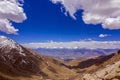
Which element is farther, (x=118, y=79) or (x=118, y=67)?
(x=118, y=67)

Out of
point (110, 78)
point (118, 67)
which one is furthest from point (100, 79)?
point (118, 67)

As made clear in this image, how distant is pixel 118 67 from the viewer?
333 ft

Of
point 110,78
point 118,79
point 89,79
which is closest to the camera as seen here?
point 118,79

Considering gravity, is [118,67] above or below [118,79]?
above

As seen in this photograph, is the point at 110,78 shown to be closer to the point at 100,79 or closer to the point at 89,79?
the point at 100,79

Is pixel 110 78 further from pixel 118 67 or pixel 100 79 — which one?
pixel 118 67

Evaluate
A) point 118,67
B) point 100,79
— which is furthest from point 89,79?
point 118,67

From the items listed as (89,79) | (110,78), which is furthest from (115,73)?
(89,79)

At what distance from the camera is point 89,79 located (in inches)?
3755

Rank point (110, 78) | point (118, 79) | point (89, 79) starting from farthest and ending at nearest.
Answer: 1. point (89, 79)
2. point (110, 78)
3. point (118, 79)

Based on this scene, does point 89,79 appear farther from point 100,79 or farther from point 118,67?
point 118,67

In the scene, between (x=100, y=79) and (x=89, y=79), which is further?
(x=89, y=79)

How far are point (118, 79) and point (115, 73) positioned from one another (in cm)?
877

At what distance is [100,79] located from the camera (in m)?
88.1
